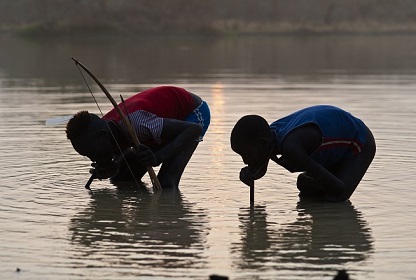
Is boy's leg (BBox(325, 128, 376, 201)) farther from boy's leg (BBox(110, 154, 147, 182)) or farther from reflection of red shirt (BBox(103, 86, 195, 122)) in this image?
boy's leg (BBox(110, 154, 147, 182))

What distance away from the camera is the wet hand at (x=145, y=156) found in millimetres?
9758

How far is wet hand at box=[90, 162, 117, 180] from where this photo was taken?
9.88 meters

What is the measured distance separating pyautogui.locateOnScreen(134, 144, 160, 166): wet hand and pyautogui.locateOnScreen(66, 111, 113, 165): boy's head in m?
0.27

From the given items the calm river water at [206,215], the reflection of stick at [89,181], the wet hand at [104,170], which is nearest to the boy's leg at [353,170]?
the calm river water at [206,215]

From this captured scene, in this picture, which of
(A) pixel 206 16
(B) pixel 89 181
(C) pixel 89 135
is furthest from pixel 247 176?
(A) pixel 206 16

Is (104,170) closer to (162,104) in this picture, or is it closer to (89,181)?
(89,181)

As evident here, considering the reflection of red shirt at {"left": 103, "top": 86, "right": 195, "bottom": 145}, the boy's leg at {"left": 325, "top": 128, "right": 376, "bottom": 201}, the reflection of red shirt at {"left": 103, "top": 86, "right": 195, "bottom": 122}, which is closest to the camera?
the boy's leg at {"left": 325, "top": 128, "right": 376, "bottom": 201}

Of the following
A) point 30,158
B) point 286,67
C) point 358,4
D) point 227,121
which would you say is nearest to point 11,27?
point 358,4

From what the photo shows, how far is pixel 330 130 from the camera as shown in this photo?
9266 millimetres

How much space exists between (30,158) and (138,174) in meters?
1.66

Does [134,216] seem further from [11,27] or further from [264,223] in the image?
[11,27]

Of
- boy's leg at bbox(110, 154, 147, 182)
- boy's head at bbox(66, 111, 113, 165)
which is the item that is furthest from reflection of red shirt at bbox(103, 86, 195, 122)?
boy's leg at bbox(110, 154, 147, 182)

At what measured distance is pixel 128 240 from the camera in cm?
805

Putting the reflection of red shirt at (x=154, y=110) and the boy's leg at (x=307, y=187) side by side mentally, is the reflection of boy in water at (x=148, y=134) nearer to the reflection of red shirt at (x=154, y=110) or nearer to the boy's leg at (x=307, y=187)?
the reflection of red shirt at (x=154, y=110)
